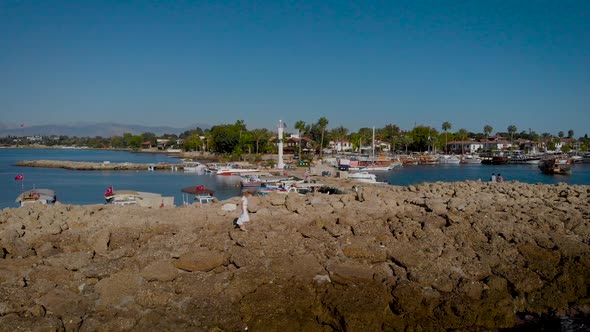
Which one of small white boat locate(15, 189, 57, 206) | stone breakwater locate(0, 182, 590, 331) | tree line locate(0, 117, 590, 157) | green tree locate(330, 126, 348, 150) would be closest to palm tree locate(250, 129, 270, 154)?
tree line locate(0, 117, 590, 157)

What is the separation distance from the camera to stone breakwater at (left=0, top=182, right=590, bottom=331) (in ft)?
26.3

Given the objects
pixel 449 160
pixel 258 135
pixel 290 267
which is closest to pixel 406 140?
pixel 449 160

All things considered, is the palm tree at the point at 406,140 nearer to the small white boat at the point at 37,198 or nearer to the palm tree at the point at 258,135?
the palm tree at the point at 258,135

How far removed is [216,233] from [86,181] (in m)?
55.2

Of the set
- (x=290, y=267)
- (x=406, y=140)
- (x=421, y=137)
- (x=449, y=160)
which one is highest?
(x=421, y=137)

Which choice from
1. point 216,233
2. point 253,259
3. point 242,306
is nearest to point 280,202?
point 216,233

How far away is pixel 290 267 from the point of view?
9602 millimetres

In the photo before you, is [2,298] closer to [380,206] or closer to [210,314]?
[210,314]

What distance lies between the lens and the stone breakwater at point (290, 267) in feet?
26.3

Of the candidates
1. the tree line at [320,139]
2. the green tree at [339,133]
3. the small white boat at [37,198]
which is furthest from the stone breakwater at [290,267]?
the green tree at [339,133]

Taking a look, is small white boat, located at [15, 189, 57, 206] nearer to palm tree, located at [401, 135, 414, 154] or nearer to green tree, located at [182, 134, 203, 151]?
green tree, located at [182, 134, 203, 151]

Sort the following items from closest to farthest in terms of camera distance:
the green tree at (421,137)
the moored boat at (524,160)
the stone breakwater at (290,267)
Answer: the stone breakwater at (290,267) → the moored boat at (524,160) → the green tree at (421,137)

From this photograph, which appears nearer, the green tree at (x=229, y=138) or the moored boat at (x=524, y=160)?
the moored boat at (x=524, y=160)

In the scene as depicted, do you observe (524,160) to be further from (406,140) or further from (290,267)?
(290,267)
